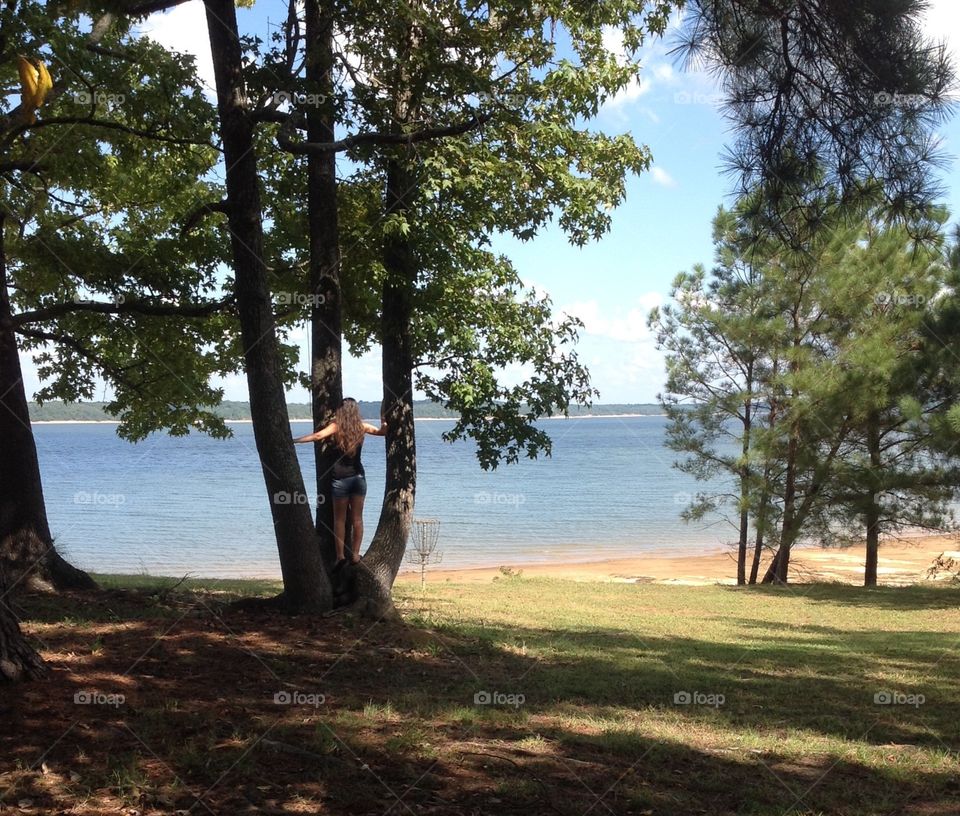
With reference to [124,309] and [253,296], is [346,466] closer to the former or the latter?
[253,296]

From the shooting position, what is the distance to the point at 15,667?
503cm

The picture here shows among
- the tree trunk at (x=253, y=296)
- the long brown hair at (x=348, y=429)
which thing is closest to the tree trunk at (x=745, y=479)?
the long brown hair at (x=348, y=429)

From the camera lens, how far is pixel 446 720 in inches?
206

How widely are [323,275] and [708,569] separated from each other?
69.8 feet

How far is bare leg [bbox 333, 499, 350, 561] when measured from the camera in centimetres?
839

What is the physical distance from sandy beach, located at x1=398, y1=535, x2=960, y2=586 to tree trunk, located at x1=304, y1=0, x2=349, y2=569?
11946 millimetres

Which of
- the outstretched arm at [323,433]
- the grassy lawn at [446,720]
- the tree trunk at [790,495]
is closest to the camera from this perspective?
the grassy lawn at [446,720]

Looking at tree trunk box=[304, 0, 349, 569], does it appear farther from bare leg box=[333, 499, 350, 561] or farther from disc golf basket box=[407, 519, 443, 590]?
disc golf basket box=[407, 519, 443, 590]

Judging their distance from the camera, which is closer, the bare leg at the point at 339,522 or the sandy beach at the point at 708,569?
the bare leg at the point at 339,522

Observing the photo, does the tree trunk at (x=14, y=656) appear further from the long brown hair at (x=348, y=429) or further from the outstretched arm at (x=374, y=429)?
the outstretched arm at (x=374, y=429)

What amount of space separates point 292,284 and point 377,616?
12.7 feet

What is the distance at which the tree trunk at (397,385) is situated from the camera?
29.4 ft

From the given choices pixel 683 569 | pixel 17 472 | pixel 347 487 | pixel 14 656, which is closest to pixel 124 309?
pixel 17 472

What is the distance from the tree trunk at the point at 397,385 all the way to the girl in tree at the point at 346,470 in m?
0.39
